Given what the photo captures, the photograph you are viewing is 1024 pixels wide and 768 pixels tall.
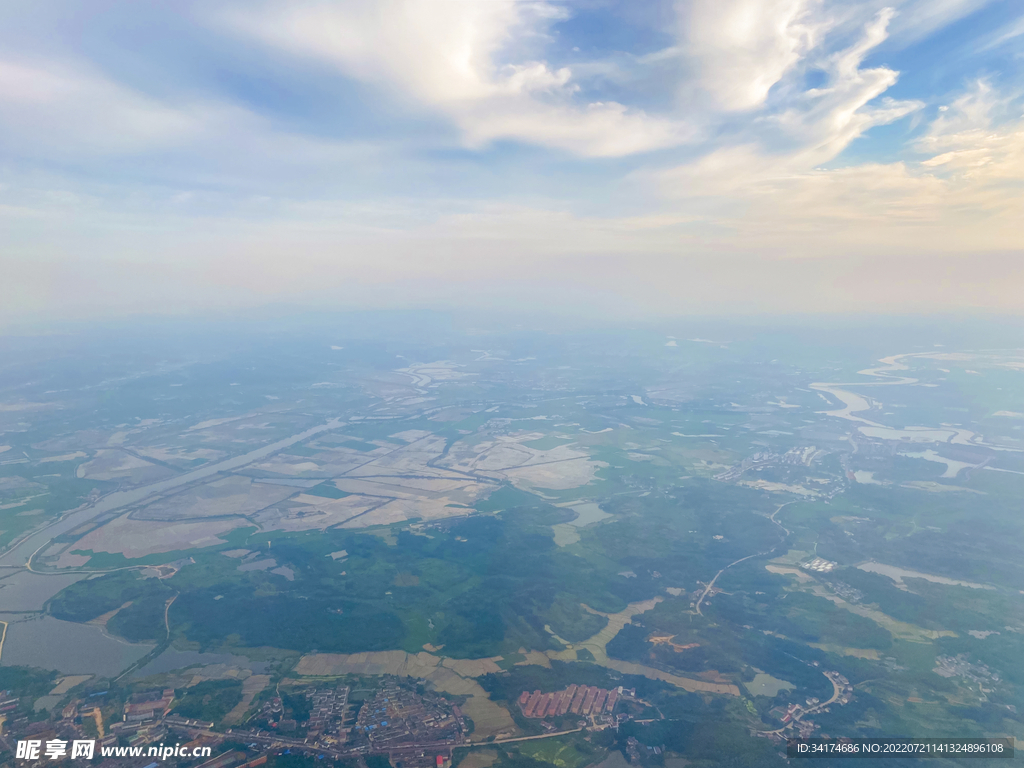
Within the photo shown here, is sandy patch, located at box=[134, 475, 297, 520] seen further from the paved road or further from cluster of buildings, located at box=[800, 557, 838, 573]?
cluster of buildings, located at box=[800, 557, 838, 573]

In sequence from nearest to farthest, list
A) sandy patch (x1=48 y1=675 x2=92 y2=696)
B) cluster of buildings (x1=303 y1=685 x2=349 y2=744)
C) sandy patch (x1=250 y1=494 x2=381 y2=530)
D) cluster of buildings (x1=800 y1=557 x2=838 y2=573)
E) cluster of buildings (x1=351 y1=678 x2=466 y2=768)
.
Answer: cluster of buildings (x1=351 y1=678 x2=466 y2=768) < cluster of buildings (x1=303 y1=685 x2=349 y2=744) < sandy patch (x1=48 y1=675 x2=92 y2=696) < cluster of buildings (x1=800 y1=557 x2=838 y2=573) < sandy patch (x1=250 y1=494 x2=381 y2=530)

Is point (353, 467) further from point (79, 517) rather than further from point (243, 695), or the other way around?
point (243, 695)

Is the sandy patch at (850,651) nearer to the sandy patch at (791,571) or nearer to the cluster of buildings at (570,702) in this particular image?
the sandy patch at (791,571)

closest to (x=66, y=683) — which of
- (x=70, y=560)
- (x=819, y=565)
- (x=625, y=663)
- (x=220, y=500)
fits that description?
(x=70, y=560)

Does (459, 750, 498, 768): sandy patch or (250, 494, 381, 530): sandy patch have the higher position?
(459, 750, 498, 768): sandy patch

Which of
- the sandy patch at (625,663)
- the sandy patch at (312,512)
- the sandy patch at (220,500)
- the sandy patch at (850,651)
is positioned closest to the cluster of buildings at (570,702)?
the sandy patch at (625,663)

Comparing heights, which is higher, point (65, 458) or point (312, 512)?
point (65, 458)

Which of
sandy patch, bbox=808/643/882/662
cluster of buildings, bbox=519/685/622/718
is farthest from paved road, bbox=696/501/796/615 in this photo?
cluster of buildings, bbox=519/685/622/718

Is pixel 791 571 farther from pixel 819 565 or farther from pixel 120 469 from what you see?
pixel 120 469
